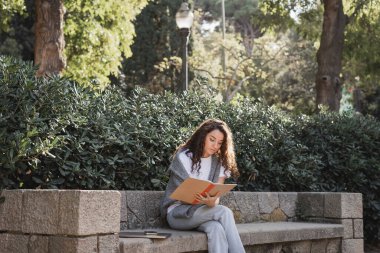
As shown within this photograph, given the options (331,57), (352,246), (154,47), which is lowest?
(352,246)

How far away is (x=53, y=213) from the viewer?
4766 millimetres

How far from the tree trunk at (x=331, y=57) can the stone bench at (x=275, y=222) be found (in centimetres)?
515

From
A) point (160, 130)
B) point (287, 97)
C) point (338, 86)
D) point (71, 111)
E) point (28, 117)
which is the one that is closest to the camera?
point (28, 117)

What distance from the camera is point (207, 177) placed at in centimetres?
651

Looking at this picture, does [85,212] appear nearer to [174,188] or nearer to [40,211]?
[40,211]

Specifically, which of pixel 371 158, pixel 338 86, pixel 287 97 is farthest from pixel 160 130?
pixel 287 97

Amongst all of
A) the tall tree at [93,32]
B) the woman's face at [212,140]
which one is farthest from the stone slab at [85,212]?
the tall tree at [93,32]

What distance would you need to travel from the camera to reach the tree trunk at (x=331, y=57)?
13.5 metres

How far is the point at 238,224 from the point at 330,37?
7.14m

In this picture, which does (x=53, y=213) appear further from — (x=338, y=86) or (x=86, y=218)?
(x=338, y=86)

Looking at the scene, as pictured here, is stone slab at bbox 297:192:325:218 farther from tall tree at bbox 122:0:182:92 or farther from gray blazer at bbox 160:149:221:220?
tall tree at bbox 122:0:182:92

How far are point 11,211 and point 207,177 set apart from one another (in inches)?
83.6

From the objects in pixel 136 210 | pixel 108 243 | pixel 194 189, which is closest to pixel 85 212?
pixel 108 243

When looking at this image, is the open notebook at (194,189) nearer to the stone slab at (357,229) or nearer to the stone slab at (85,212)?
the stone slab at (85,212)
